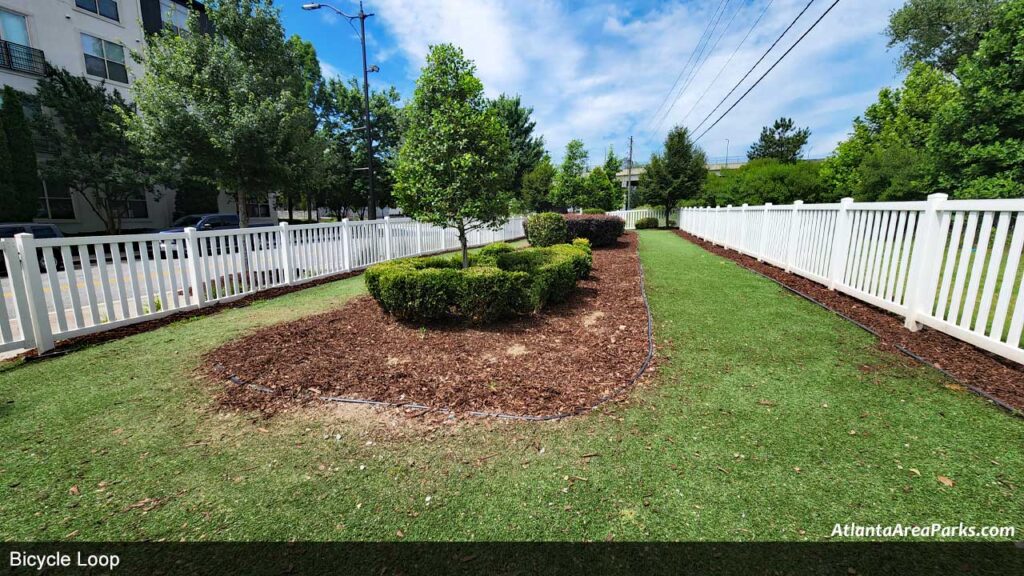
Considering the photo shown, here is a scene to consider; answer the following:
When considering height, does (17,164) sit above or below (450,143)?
above

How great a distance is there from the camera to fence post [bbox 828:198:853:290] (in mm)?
5473

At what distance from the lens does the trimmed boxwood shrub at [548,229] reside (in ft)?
35.4

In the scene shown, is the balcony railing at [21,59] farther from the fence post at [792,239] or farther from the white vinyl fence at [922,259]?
the white vinyl fence at [922,259]

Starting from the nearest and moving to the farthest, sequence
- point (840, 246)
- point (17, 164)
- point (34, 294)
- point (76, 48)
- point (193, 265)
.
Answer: point (34, 294) < point (193, 265) < point (840, 246) < point (17, 164) < point (76, 48)

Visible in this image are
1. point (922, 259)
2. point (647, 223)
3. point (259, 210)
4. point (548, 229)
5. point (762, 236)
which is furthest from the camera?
point (647, 223)

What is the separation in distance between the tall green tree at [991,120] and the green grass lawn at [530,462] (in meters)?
13.0

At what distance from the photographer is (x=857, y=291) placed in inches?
201

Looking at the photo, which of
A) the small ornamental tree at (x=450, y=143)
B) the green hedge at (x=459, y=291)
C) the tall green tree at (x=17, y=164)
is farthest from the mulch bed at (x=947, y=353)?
the tall green tree at (x=17, y=164)

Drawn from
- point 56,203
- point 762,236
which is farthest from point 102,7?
point 762,236

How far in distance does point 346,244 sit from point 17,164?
1362 centimetres

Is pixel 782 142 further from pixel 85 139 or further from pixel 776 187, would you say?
pixel 85 139

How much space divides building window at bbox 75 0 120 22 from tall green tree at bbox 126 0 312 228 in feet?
38.8

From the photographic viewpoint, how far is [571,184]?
31719 millimetres

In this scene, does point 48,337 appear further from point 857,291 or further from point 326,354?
point 857,291
